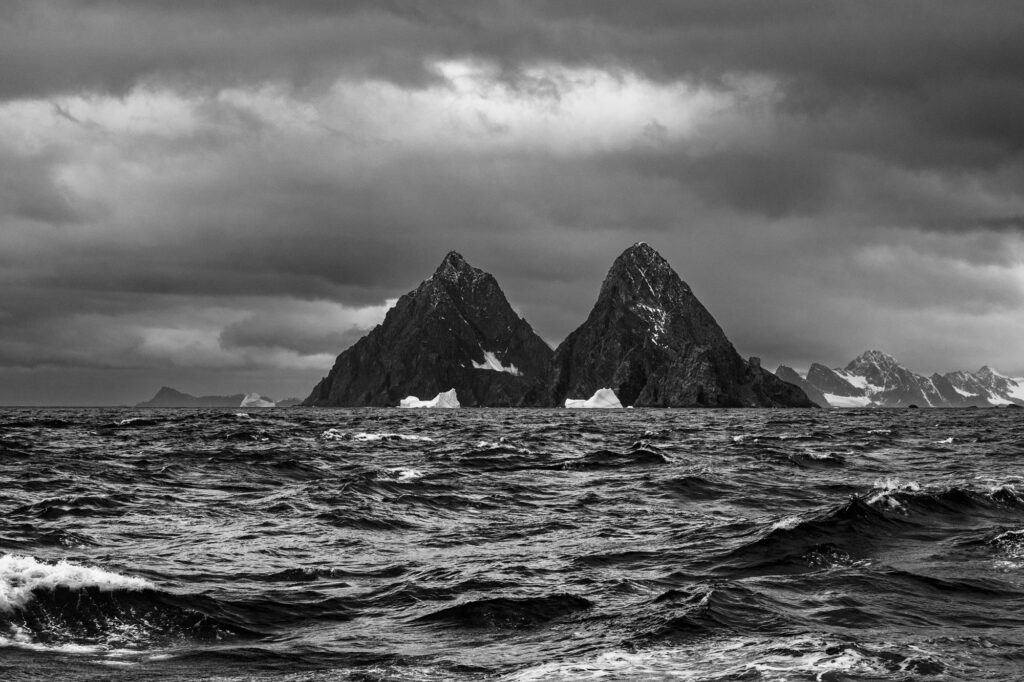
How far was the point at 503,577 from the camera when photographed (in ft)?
69.0

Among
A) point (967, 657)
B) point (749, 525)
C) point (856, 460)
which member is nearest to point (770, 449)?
point (856, 460)

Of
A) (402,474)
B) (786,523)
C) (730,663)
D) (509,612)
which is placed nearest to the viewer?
(730,663)

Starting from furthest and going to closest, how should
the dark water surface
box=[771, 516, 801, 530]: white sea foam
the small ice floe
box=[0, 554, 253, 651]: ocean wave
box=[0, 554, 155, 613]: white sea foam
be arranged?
the small ice floe → box=[771, 516, 801, 530]: white sea foam → box=[0, 554, 155, 613]: white sea foam → box=[0, 554, 253, 651]: ocean wave → the dark water surface

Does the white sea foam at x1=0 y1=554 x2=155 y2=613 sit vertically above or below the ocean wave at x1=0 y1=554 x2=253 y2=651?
above

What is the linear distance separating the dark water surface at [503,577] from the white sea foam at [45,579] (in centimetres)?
6

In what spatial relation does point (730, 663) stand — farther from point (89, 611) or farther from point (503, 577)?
point (89, 611)

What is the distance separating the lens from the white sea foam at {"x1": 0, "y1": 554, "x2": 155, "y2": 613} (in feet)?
56.4

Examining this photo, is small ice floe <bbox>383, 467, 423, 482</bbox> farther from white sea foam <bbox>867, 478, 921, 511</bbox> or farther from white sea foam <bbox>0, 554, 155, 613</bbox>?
white sea foam <bbox>0, 554, 155, 613</bbox>

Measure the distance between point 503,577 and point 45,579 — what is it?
8911mm

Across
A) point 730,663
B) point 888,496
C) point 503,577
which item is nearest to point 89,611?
point 503,577

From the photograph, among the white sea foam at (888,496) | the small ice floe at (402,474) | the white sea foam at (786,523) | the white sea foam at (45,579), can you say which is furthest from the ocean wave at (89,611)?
the small ice floe at (402,474)

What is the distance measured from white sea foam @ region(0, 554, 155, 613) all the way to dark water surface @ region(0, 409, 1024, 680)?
0.06m

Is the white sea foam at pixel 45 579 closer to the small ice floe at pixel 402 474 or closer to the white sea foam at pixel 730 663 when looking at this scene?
the white sea foam at pixel 730 663

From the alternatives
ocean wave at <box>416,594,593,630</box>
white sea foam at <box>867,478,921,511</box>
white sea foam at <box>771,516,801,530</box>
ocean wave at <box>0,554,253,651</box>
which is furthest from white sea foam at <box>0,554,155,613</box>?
white sea foam at <box>867,478,921,511</box>
